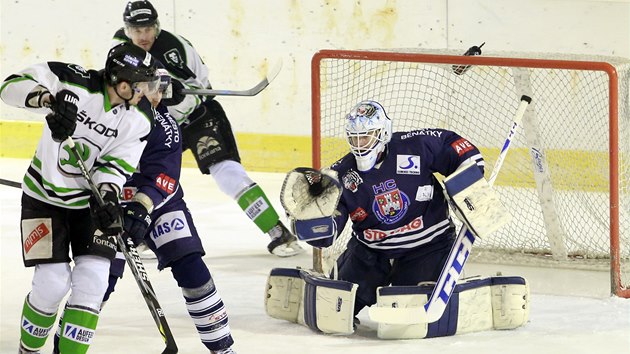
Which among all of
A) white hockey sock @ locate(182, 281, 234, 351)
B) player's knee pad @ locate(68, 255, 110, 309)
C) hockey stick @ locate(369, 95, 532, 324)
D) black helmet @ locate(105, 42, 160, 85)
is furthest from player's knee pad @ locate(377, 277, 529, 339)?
black helmet @ locate(105, 42, 160, 85)

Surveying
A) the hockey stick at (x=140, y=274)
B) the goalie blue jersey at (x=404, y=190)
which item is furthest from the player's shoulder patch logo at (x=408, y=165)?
the hockey stick at (x=140, y=274)

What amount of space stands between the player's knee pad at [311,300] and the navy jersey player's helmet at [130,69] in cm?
106

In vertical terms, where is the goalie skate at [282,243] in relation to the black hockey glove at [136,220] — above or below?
below

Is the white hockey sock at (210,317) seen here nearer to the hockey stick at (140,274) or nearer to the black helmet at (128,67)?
the hockey stick at (140,274)

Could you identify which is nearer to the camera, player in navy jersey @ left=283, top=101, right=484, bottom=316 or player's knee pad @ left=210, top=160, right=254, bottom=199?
player in navy jersey @ left=283, top=101, right=484, bottom=316

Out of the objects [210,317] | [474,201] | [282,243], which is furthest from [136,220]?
[282,243]

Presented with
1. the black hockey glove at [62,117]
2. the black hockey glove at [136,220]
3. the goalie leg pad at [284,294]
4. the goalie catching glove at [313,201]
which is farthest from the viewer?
the goalie leg pad at [284,294]

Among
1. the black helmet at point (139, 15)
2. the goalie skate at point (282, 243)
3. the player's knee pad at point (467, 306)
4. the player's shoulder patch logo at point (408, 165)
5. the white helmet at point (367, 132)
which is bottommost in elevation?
the player's knee pad at point (467, 306)

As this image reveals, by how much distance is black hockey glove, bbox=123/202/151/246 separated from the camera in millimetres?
4242

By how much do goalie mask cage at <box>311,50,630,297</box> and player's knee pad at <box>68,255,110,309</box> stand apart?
1601 mm

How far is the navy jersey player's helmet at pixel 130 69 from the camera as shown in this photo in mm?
4137

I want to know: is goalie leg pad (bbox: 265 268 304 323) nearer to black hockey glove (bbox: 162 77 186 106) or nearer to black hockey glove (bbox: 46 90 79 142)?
black hockey glove (bbox: 162 77 186 106)

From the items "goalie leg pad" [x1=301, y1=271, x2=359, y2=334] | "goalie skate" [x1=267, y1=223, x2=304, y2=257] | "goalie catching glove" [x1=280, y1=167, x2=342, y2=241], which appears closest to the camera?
"goalie catching glove" [x1=280, y1=167, x2=342, y2=241]

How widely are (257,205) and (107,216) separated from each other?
2.11 metres
